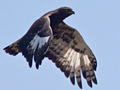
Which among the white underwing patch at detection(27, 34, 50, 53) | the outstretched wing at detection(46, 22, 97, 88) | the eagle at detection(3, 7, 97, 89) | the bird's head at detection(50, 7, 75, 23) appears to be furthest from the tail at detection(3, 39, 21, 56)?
the bird's head at detection(50, 7, 75, 23)

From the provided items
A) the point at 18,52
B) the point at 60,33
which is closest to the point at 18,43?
the point at 18,52

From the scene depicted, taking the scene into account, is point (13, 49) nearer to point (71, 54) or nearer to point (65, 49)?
point (65, 49)

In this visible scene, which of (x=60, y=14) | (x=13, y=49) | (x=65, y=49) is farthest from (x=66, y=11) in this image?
(x=13, y=49)

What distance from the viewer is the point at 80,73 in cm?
1473

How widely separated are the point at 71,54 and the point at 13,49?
168cm

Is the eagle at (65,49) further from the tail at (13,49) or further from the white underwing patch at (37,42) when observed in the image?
the white underwing patch at (37,42)

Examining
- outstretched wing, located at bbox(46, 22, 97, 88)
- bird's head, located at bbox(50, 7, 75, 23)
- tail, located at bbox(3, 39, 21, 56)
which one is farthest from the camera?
outstretched wing, located at bbox(46, 22, 97, 88)

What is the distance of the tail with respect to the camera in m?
14.1

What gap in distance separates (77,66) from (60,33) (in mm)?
957

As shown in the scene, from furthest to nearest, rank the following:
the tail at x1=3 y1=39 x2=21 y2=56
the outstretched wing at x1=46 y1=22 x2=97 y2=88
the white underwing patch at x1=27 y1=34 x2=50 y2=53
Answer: the outstretched wing at x1=46 y1=22 x2=97 y2=88, the tail at x1=3 y1=39 x2=21 y2=56, the white underwing patch at x1=27 y1=34 x2=50 y2=53

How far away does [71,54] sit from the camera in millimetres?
15047

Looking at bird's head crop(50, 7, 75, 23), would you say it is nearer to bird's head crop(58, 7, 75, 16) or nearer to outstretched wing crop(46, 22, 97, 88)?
bird's head crop(58, 7, 75, 16)

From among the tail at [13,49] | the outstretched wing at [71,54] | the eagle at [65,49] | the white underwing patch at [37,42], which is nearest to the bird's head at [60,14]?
the eagle at [65,49]

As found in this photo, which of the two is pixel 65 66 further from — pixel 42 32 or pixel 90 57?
pixel 42 32
